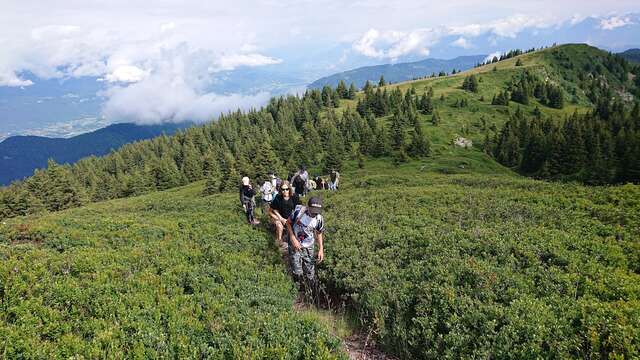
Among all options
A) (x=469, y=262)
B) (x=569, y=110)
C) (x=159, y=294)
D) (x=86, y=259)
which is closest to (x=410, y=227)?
(x=469, y=262)

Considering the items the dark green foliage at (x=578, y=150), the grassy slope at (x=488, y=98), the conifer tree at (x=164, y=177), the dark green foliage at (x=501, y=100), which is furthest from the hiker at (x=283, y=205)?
the dark green foliage at (x=501, y=100)

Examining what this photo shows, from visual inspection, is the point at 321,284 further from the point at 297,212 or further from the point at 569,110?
the point at 569,110

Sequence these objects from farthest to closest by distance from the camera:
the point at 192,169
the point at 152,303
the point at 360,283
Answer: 1. the point at 192,169
2. the point at 360,283
3. the point at 152,303

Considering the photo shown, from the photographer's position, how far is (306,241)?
38.4 feet

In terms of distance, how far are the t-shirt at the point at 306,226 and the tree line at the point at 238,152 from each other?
61.6 metres

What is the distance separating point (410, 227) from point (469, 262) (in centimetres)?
474

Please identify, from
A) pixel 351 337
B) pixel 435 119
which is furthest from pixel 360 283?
pixel 435 119

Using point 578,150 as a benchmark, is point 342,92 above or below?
above

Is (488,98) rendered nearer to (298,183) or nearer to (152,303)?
(298,183)

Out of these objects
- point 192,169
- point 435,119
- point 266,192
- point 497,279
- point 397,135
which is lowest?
point 192,169

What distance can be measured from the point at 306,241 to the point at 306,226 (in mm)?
520

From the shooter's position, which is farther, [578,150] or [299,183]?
[578,150]

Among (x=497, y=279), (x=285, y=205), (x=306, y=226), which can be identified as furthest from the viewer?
(x=285, y=205)

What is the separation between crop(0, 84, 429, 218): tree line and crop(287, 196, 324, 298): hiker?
2422 inches
